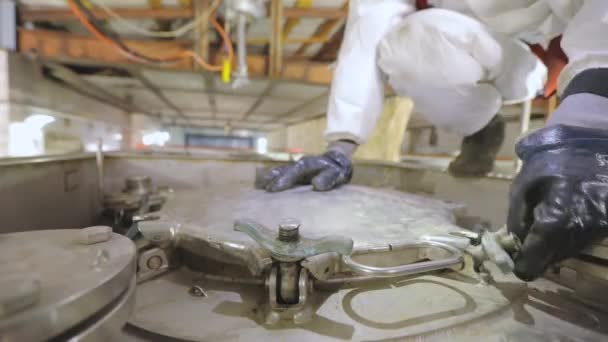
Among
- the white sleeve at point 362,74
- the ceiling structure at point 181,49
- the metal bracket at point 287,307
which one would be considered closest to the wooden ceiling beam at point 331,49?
the ceiling structure at point 181,49

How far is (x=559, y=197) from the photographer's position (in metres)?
0.34

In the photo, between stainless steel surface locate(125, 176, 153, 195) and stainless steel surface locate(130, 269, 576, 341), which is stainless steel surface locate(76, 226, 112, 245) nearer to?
stainless steel surface locate(130, 269, 576, 341)

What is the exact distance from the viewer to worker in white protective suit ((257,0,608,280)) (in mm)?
348

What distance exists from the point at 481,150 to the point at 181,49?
1.96m

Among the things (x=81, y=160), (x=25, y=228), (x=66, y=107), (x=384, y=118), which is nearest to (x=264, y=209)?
(x=25, y=228)

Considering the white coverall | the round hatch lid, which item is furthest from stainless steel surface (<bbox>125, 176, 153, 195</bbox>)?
the white coverall

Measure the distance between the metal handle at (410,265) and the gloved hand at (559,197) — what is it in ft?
0.25

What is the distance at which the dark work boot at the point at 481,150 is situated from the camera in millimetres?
1060

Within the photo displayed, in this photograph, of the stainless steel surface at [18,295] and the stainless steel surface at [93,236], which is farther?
the stainless steel surface at [93,236]

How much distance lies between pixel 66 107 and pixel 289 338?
11.0 ft

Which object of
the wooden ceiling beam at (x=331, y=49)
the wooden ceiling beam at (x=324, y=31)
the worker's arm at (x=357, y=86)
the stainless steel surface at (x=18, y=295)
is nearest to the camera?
the stainless steel surface at (x=18, y=295)

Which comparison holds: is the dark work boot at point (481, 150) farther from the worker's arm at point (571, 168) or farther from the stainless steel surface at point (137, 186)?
the stainless steel surface at point (137, 186)

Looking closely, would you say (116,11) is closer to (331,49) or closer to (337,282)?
(331,49)

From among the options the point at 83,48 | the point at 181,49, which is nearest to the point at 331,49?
the point at 181,49
